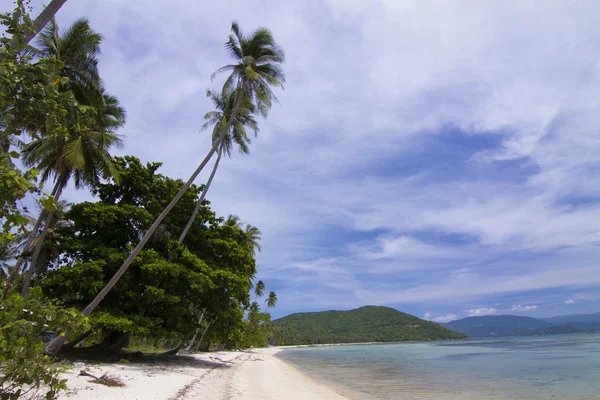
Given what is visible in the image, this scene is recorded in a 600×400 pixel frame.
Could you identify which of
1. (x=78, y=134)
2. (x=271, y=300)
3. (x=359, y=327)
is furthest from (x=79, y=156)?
(x=359, y=327)

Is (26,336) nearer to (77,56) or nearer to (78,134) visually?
(78,134)

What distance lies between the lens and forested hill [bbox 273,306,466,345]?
13088cm

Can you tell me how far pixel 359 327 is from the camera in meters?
147

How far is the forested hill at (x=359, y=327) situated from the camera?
131 meters

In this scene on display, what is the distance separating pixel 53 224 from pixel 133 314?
870 cm

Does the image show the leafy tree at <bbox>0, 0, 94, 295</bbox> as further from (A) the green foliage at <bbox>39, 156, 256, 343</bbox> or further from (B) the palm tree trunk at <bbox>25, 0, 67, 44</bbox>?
(A) the green foliage at <bbox>39, 156, 256, 343</bbox>

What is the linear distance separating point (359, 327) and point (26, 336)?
156 meters

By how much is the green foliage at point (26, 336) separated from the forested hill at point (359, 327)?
384 feet

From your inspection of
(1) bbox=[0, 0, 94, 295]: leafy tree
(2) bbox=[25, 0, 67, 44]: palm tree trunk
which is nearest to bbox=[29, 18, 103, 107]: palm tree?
(2) bbox=[25, 0, 67, 44]: palm tree trunk

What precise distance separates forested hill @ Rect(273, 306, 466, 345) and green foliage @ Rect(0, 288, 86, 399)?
117123mm

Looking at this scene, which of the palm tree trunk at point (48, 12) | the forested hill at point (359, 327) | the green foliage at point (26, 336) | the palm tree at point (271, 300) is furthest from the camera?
the forested hill at point (359, 327)

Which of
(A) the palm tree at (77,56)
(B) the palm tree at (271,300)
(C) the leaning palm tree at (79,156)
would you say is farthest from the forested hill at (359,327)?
(A) the palm tree at (77,56)

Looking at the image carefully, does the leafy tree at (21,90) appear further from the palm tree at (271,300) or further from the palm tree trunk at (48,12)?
the palm tree at (271,300)

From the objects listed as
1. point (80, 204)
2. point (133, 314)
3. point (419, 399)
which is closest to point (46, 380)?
point (419, 399)
